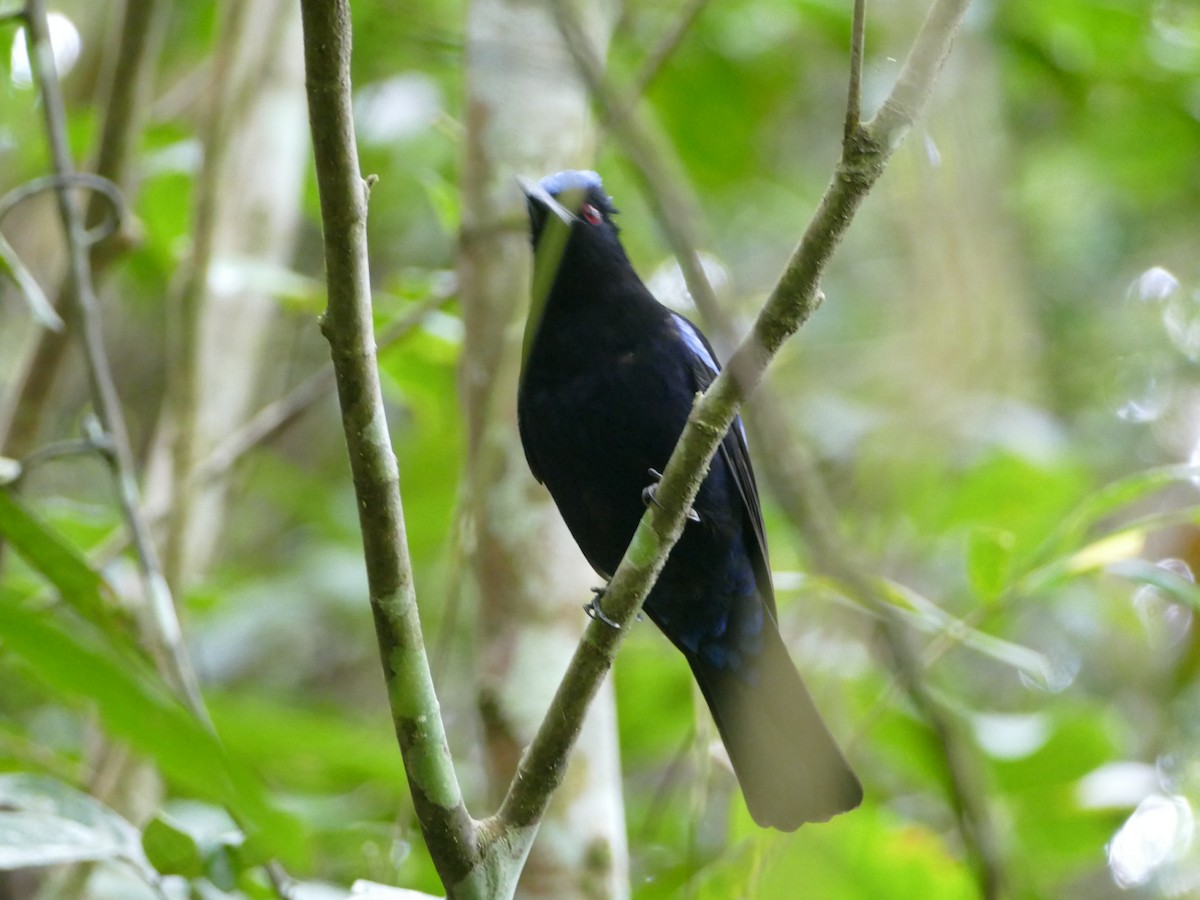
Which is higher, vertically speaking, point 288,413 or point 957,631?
point 288,413

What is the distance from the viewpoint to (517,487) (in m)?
3.34

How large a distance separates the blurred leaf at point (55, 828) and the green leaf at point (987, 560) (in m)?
1.70

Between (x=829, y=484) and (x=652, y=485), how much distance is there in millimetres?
3209

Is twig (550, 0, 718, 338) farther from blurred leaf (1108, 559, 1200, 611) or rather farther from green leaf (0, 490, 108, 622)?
blurred leaf (1108, 559, 1200, 611)

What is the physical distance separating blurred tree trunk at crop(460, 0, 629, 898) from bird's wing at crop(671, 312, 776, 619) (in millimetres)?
430

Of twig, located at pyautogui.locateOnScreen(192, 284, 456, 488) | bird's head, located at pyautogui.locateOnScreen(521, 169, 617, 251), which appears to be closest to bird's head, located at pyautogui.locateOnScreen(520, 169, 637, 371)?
bird's head, located at pyautogui.locateOnScreen(521, 169, 617, 251)

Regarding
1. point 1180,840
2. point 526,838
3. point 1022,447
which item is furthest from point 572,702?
point 1180,840

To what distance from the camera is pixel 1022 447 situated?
424 cm

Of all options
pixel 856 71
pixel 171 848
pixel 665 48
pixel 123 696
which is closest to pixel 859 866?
→ pixel 171 848

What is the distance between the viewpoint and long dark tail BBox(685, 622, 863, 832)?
3.03 m

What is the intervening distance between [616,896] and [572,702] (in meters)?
1.02

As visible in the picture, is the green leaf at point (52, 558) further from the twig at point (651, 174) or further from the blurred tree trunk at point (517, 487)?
the twig at point (651, 174)

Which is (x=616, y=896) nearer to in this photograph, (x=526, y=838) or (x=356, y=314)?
(x=526, y=838)

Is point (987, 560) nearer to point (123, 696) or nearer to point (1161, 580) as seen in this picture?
point (1161, 580)
